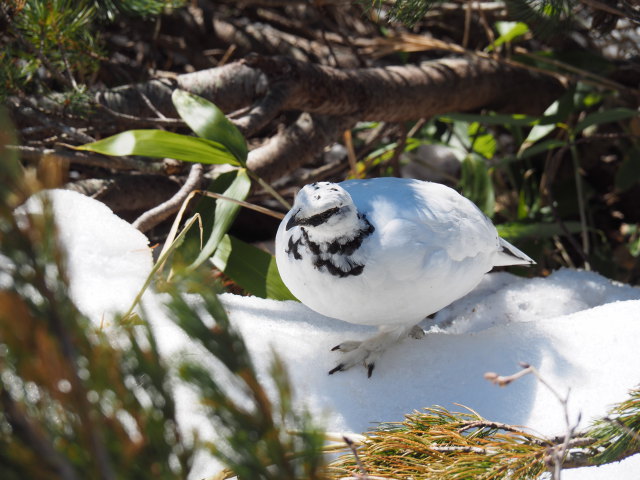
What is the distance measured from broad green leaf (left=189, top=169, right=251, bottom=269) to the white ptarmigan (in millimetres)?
335

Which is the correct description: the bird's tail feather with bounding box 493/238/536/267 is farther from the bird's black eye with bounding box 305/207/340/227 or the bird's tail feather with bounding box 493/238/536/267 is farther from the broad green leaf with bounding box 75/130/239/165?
the broad green leaf with bounding box 75/130/239/165

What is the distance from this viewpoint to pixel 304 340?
1.33 metres

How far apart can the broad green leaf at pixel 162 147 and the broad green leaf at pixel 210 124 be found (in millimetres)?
15

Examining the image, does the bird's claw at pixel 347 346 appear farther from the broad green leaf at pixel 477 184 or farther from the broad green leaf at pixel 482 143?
the broad green leaf at pixel 482 143

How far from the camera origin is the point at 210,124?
1578 mm

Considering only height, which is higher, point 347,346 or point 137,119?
point 137,119

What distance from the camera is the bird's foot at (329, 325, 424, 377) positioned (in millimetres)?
1248

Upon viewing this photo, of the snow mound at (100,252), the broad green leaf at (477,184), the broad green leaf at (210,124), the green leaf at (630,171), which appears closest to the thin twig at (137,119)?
the broad green leaf at (210,124)

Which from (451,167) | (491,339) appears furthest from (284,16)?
(491,339)

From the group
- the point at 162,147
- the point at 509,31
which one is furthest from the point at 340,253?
the point at 509,31

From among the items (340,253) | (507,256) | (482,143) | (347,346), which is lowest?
(482,143)

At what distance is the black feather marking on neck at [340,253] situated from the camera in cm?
107

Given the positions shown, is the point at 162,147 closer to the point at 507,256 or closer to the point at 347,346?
the point at 347,346

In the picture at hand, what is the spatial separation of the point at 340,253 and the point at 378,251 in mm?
62
